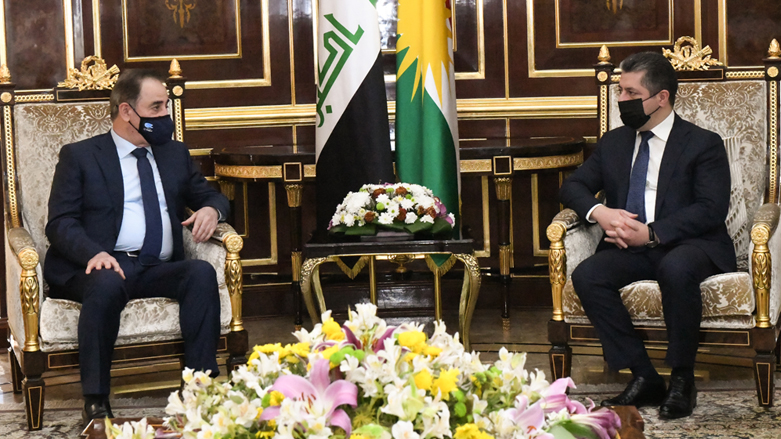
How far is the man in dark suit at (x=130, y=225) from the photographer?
3125 mm

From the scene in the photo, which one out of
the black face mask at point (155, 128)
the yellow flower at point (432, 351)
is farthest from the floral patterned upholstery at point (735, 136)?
the yellow flower at point (432, 351)

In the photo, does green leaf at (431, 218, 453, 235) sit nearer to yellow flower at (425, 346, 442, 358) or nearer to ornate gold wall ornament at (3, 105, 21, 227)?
ornate gold wall ornament at (3, 105, 21, 227)

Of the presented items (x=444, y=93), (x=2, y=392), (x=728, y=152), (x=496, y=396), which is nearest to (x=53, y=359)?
(x=2, y=392)

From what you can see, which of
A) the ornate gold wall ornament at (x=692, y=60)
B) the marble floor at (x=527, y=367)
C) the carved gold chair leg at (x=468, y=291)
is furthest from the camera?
the ornate gold wall ornament at (x=692, y=60)

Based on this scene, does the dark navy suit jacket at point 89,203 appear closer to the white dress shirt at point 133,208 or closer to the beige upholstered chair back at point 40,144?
the white dress shirt at point 133,208

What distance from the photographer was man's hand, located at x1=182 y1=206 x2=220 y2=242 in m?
3.37

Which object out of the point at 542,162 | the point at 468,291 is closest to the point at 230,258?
the point at 468,291

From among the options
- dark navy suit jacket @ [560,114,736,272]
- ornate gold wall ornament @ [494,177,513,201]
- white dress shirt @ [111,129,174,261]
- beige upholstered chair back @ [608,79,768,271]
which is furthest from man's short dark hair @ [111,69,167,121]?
beige upholstered chair back @ [608,79,768,271]

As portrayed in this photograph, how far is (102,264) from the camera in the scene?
3.16 meters

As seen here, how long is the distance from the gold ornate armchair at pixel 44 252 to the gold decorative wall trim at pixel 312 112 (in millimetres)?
1075

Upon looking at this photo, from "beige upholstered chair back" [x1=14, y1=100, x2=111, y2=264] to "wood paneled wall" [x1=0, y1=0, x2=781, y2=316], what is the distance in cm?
117

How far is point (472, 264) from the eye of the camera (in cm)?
352

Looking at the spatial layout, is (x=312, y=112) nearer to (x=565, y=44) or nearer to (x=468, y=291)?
(x=565, y=44)

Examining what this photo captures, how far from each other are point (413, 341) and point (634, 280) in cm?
223
